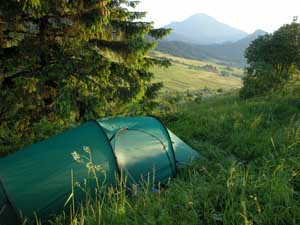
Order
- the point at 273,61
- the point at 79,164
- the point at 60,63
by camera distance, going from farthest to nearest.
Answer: the point at 273,61
the point at 60,63
the point at 79,164

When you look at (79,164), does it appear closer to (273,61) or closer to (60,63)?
(60,63)

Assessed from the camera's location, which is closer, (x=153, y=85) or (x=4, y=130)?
(x=4, y=130)

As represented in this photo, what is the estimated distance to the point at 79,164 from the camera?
16.5ft

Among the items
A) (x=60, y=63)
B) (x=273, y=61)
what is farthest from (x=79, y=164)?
(x=273, y=61)

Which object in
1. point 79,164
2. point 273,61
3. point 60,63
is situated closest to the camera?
point 79,164

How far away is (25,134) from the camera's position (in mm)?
8156

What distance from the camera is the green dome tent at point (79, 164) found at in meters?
4.67


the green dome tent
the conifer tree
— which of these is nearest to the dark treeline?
the conifer tree

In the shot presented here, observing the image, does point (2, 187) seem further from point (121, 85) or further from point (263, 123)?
point (263, 123)

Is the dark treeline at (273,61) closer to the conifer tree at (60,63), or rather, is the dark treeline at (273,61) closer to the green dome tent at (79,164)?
the conifer tree at (60,63)

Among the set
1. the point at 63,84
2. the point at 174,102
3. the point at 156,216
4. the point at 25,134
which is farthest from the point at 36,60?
the point at 156,216

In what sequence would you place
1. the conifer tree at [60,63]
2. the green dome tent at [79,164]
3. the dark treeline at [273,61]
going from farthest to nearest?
1. the dark treeline at [273,61]
2. the conifer tree at [60,63]
3. the green dome tent at [79,164]

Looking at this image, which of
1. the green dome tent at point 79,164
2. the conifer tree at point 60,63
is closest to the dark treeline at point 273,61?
the conifer tree at point 60,63

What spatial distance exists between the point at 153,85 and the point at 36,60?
481cm
